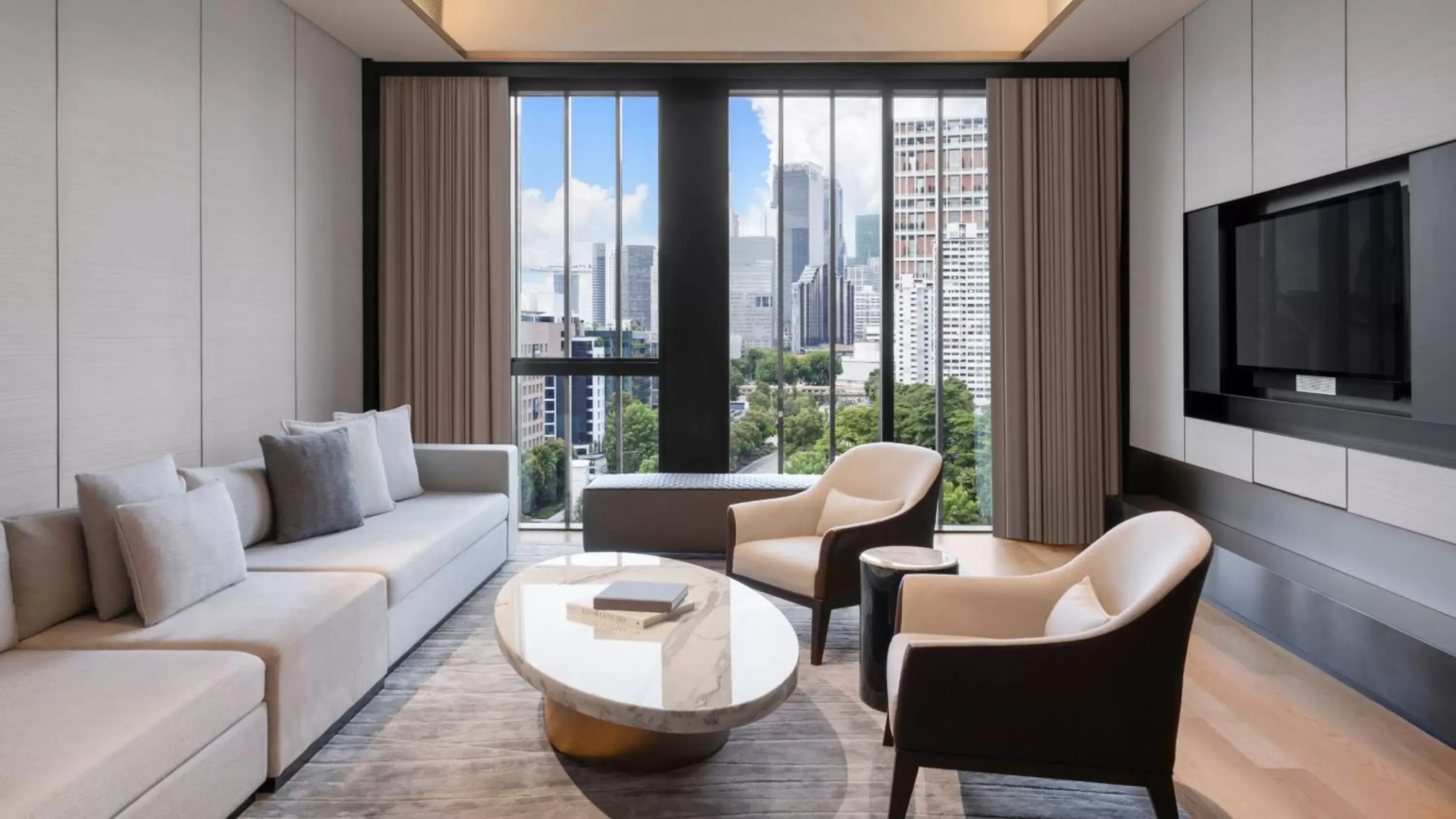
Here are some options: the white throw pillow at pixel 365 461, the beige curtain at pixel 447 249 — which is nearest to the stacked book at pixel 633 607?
the white throw pillow at pixel 365 461

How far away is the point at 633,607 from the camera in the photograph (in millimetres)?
2576

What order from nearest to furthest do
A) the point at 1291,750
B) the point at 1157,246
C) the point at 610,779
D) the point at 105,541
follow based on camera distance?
the point at 610,779 < the point at 105,541 < the point at 1291,750 < the point at 1157,246

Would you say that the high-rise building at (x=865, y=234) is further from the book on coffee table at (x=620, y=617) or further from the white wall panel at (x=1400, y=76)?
the book on coffee table at (x=620, y=617)

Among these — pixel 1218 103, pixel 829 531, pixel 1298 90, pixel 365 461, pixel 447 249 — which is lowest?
pixel 829 531

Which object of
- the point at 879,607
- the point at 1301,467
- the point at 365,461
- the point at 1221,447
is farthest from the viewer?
the point at 1221,447

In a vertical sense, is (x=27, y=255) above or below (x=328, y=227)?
below

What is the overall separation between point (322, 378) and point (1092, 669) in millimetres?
4460

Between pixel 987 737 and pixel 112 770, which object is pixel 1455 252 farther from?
pixel 112 770

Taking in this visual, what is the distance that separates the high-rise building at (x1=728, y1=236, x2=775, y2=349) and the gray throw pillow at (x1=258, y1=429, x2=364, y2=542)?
8.60 feet

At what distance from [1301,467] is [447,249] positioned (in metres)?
4.76

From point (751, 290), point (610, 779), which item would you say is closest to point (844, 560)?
point (610, 779)

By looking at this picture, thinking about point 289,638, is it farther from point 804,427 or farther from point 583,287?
point 804,427

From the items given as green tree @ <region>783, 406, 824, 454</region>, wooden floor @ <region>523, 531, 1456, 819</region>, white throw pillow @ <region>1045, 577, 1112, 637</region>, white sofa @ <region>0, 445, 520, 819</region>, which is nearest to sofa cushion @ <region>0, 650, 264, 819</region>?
white sofa @ <region>0, 445, 520, 819</region>

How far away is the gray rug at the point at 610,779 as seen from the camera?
A: 2223 millimetres
